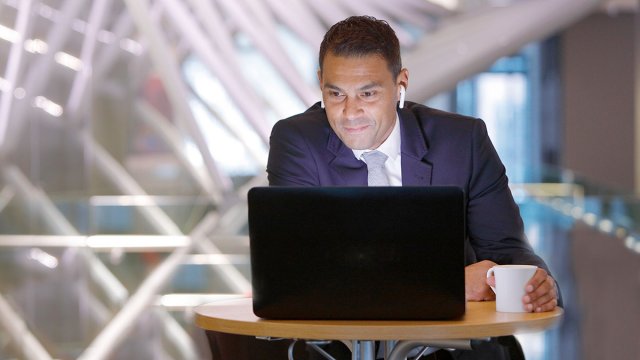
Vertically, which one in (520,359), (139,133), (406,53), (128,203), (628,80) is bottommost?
(520,359)

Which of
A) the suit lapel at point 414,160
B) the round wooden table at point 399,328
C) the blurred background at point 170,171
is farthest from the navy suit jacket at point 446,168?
the blurred background at point 170,171

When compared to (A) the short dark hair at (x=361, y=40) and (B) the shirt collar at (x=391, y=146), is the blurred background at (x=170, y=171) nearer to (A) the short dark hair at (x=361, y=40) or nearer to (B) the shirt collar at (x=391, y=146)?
(B) the shirt collar at (x=391, y=146)

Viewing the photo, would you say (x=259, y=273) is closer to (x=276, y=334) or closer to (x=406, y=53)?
(x=276, y=334)

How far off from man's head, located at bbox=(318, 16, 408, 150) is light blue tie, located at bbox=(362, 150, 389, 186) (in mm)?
45

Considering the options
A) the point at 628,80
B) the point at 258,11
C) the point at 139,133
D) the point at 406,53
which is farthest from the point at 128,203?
the point at 628,80

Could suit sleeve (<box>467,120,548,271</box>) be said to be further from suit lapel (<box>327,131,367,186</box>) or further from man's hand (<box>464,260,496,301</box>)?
suit lapel (<box>327,131,367,186</box>)

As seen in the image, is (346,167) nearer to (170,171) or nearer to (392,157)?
(392,157)

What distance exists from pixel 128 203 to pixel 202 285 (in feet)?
7.04

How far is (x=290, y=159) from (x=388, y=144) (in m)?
0.26

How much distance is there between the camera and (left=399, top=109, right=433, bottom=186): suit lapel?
317 cm

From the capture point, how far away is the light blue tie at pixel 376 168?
3.17m

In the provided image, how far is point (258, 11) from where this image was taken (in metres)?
A: 12.8

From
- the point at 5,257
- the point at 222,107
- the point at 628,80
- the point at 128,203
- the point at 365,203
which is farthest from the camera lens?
the point at 628,80

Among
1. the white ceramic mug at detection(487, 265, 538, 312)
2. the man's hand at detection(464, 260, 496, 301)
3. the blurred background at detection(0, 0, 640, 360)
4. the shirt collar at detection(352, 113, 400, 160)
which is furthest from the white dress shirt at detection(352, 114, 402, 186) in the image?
the blurred background at detection(0, 0, 640, 360)
